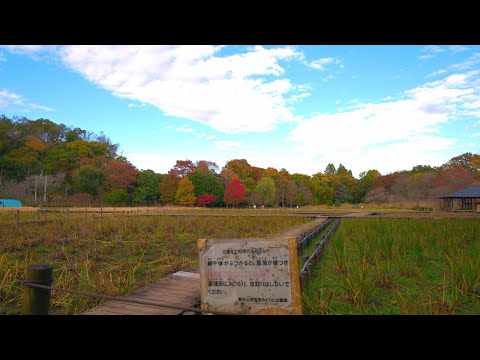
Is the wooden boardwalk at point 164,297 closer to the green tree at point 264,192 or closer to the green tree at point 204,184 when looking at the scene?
the green tree at point 204,184

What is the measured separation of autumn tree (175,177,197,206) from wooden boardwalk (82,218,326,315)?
34.4m

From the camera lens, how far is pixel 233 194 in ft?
141

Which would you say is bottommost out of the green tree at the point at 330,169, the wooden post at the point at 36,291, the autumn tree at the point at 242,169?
the wooden post at the point at 36,291

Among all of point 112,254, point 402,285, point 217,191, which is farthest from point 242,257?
point 217,191

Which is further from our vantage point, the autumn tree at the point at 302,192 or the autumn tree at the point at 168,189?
the autumn tree at the point at 302,192

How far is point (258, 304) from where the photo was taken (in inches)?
93.0

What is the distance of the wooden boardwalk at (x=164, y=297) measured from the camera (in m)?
3.07

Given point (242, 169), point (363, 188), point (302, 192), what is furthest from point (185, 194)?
point (363, 188)

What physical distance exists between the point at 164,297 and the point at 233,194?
39254 mm

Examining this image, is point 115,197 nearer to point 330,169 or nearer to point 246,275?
point 246,275

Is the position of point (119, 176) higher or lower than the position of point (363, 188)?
higher

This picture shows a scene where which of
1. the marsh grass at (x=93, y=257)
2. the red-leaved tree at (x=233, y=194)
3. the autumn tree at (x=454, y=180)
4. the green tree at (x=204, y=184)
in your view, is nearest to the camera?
the marsh grass at (x=93, y=257)

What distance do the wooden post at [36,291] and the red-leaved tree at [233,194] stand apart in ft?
132

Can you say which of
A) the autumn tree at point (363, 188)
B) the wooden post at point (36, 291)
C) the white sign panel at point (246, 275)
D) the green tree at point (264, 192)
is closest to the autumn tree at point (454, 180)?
the autumn tree at point (363, 188)
